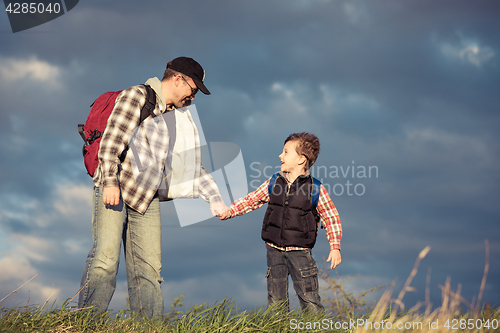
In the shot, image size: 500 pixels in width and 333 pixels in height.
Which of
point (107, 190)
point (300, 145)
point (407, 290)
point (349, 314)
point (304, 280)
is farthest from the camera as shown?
point (300, 145)

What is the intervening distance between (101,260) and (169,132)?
67.1 inches

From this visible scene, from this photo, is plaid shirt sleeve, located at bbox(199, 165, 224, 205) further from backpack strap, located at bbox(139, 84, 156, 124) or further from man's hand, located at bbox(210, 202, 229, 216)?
backpack strap, located at bbox(139, 84, 156, 124)

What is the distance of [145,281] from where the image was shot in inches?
199

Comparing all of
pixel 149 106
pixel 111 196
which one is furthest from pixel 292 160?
pixel 111 196

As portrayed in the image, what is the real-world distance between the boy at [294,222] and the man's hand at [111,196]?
157 centimetres

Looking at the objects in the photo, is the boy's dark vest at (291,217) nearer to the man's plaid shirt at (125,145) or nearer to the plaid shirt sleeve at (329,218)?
the plaid shirt sleeve at (329,218)

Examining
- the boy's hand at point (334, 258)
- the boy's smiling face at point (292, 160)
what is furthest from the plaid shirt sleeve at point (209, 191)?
the boy's hand at point (334, 258)

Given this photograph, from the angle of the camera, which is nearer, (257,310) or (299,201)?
(257,310)

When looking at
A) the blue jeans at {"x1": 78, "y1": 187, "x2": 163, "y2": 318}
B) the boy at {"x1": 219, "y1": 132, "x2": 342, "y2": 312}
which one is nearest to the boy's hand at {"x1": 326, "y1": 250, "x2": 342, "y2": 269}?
the boy at {"x1": 219, "y1": 132, "x2": 342, "y2": 312}

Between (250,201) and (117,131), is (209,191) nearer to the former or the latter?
(250,201)

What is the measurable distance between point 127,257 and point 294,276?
6.88 feet

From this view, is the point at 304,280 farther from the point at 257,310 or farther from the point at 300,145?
the point at 300,145

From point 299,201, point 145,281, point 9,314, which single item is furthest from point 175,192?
point 9,314

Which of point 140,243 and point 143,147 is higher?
point 143,147
